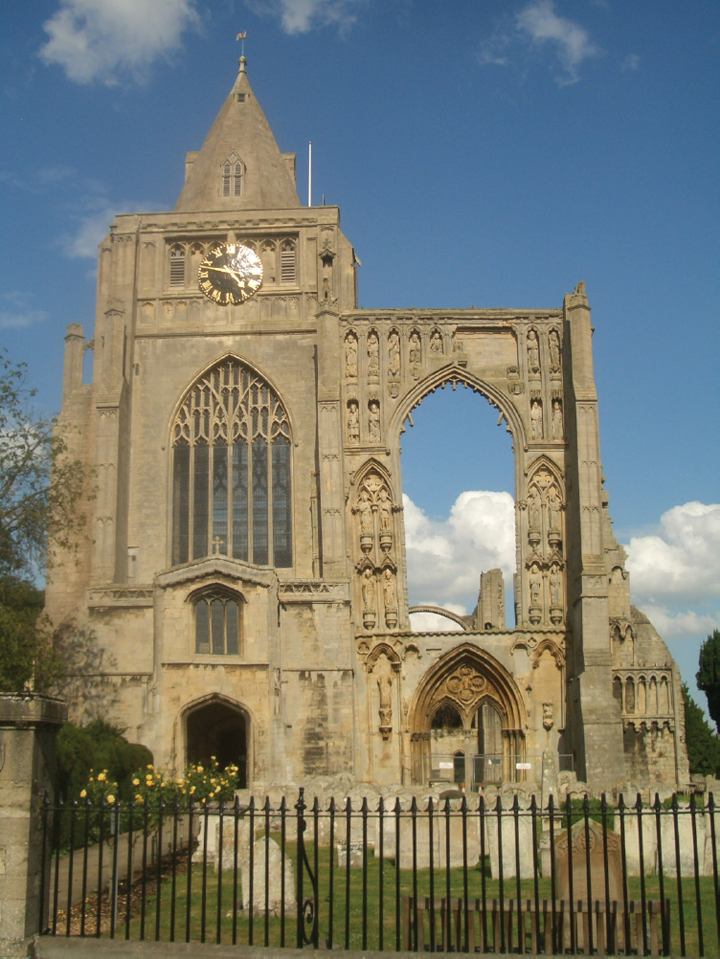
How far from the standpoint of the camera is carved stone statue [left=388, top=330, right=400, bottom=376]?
3291cm

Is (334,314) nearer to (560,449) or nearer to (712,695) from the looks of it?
(560,449)

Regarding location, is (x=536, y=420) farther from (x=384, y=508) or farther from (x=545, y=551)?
(x=384, y=508)

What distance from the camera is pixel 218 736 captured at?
31.3 metres

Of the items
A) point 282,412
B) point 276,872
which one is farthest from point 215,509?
point 276,872

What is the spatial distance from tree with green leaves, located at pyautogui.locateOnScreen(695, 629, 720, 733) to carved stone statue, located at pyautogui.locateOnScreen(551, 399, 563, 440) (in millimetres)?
23045

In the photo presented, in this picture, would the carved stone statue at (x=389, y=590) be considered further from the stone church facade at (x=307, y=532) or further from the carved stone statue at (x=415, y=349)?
the carved stone statue at (x=415, y=349)

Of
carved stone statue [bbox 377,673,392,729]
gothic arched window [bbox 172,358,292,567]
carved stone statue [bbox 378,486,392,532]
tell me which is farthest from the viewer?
gothic arched window [bbox 172,358,292,567]

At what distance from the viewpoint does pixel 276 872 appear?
38.9 ft

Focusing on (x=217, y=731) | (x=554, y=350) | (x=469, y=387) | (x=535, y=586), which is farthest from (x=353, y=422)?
(x=217, y=731)

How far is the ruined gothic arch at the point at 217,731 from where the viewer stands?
1055 inches

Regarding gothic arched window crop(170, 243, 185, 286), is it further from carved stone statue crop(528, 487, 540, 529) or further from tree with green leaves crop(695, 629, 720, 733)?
tree with green leaves crop(695, 629, 720, 733)

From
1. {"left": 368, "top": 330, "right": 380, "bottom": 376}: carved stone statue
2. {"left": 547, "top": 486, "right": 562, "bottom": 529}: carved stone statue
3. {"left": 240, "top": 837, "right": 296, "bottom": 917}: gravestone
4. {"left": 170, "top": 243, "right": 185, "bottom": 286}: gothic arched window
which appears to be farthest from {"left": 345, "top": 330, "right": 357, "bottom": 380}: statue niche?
{"left": 240, "top": 837, "right": 296, "bottom": 917}: gravestone

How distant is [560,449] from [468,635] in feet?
20.1

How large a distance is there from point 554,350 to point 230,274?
10.4 m
